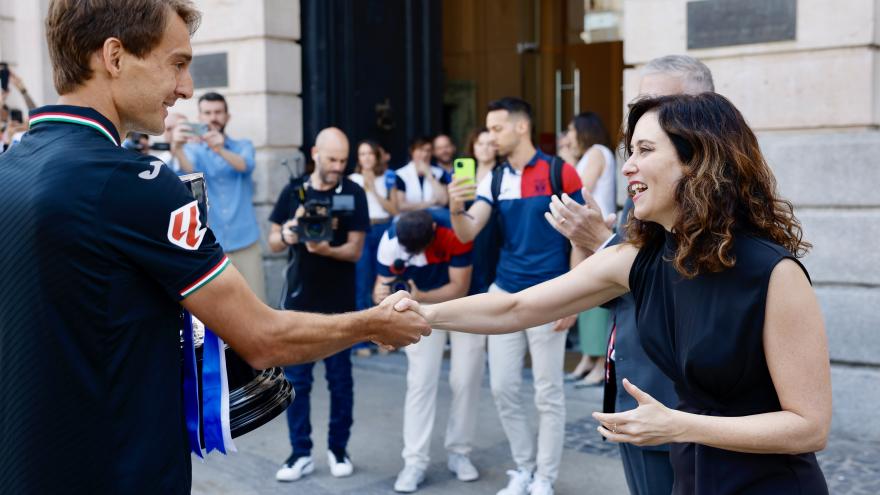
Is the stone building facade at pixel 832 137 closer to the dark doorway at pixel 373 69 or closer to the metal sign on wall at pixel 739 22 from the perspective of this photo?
the metal sign on wall at pixel 739 22

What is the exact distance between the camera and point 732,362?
234 cm

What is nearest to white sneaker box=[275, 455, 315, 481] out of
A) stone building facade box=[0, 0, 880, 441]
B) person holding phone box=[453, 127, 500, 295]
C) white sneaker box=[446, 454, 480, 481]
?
white sneaker box=[446, 454, 480, 481]

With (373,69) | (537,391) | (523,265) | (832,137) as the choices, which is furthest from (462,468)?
(373,69)

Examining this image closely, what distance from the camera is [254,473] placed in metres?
6.02

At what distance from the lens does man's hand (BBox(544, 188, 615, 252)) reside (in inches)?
137

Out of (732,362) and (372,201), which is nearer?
(732,362)

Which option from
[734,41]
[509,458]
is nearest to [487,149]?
[734,41]

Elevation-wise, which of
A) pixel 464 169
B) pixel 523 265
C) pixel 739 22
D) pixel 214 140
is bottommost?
pixel 523 265

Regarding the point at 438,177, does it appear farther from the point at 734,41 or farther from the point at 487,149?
the point at 734,41

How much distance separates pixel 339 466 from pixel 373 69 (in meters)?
4.86

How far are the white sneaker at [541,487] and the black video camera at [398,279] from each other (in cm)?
131

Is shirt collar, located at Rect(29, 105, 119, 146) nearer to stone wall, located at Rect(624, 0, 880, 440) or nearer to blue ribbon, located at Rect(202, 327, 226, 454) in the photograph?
blue ribbon, located at Rect(202, 327, 226, 454)

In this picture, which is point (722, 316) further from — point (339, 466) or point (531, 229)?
point (339, 466)

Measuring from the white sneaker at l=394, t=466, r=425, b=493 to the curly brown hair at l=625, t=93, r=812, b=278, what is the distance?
11.5 ft
